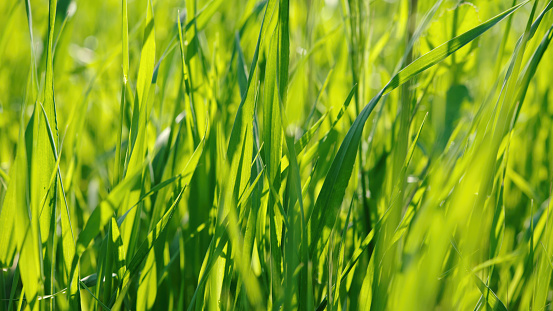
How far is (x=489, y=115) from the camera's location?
0.37m

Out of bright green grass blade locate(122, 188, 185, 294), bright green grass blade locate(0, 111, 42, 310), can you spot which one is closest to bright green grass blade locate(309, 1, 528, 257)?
bright green grass blade locate(122, 188, 185, 294)

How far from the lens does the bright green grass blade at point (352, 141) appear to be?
0.42m

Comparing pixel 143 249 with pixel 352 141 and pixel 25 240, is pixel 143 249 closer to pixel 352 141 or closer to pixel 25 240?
pixel 25 240

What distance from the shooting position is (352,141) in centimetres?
43

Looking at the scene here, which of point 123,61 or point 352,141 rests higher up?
point 123,61

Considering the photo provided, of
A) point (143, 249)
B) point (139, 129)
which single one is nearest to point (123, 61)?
point (139, 129)

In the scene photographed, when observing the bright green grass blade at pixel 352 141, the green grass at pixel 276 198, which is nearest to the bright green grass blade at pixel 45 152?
the green grass at pixel 276 198

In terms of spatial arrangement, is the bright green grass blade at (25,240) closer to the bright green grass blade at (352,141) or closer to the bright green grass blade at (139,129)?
the bright green grass blade at (139,129)

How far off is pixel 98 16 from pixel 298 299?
1.44 metres

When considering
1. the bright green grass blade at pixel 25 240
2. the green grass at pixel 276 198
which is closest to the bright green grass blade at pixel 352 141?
the green grass at pixel 276 198

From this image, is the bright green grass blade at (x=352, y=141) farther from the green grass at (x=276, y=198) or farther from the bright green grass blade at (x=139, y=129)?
the bright green grass blade at (x=139, y=129)

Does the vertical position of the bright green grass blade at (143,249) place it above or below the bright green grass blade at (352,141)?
below

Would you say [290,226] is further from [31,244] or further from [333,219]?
[31,244]

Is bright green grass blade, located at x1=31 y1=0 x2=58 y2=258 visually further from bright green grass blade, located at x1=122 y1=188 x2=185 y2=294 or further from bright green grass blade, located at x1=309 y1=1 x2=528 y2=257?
bright green grass blade, located at x1=309 y1=1 x2=528 y2=257
